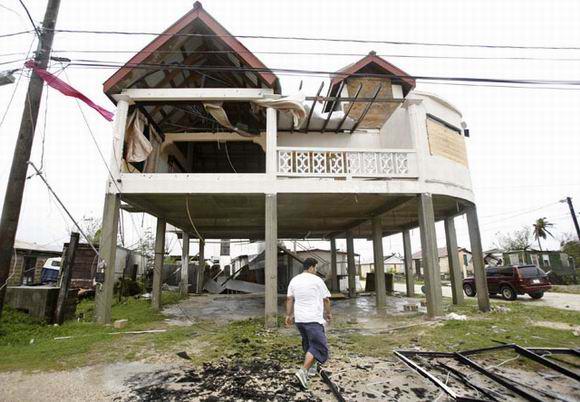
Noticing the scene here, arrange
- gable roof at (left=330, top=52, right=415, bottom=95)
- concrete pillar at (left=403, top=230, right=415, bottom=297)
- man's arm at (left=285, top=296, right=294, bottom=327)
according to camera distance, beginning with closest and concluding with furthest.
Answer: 1. man's arm at (left=285, top=296, right=294, bottom=327)
2. gable roof at (left=330, top=52, right=415, bottom=95)
3. concrete pillar at (left=403, top=230, right=415, bottom=297)

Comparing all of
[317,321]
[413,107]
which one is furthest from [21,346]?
[413,107]

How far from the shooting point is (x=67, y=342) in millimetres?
6094

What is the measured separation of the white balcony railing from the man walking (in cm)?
465

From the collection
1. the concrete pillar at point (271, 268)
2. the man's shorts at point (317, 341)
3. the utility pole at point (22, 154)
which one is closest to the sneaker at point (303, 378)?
the man's shorts at point (317, 341)

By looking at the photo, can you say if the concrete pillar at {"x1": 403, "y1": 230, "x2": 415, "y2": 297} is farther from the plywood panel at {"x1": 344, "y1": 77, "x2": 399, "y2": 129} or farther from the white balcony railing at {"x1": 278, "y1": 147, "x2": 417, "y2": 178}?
the white balcony railing at {"x1": 278, "y1": 147, "x2": 417, "y2": 178}

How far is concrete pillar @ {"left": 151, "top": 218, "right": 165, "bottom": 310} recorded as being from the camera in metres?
11.1

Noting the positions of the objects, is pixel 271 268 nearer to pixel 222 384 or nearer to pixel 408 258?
pixel 222 384

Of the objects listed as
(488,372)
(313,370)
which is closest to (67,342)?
(313,370)

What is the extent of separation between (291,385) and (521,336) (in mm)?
5383

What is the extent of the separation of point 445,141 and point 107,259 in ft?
34.6

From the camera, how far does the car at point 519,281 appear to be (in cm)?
1363

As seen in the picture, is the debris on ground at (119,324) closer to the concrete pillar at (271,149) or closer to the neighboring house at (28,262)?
the concrete pillar at (271,149)

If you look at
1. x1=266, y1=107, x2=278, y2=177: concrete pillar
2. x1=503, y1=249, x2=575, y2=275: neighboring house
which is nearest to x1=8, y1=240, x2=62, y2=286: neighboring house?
x1=266, y1=107, x2=278, y2=177: concrete pillar

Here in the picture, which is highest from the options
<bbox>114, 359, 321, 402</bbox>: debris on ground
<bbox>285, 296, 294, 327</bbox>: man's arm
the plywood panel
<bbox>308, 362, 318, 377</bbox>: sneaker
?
the plywood panel
